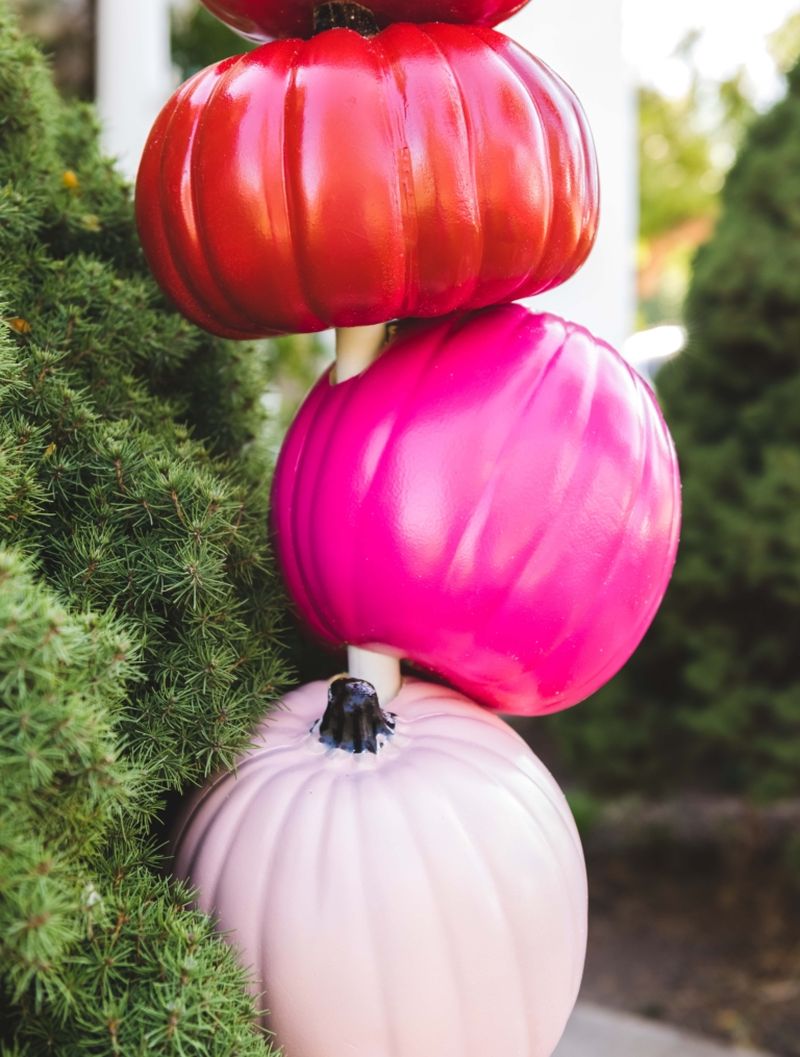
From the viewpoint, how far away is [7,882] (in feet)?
2.50

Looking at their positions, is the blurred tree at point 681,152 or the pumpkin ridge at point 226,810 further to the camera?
the blurred tree at point 681,152

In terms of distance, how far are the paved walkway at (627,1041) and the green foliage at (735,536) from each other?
0.60m

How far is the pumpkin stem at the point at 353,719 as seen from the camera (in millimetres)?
1091

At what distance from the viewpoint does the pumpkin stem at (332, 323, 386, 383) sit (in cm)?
121

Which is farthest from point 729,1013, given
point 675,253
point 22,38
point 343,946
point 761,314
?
point 675,253

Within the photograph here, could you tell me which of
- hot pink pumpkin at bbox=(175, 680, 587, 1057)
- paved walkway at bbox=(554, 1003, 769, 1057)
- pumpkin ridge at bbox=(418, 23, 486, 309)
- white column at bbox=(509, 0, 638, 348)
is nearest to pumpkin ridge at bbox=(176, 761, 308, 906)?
hot pink pumpkin at bbox=(175, 680, 587, 1057)

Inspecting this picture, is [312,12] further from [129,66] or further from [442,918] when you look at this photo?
[129,66]

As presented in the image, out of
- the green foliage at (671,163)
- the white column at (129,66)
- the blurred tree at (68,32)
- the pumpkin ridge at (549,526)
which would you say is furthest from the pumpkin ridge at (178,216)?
the green foliage at (671,163)

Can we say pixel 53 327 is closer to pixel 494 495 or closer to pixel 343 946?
pixel 494 495

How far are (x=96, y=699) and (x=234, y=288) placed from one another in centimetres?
47

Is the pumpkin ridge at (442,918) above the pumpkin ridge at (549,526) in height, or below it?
below

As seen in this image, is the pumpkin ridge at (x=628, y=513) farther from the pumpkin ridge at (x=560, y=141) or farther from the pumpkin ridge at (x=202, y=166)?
the pumpkin ridge at (x=202, y=166)

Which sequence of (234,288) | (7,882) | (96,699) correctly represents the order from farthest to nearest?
(234,288), (96,699), (7,882)

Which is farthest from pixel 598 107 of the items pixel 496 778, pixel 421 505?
pixel 496 778
